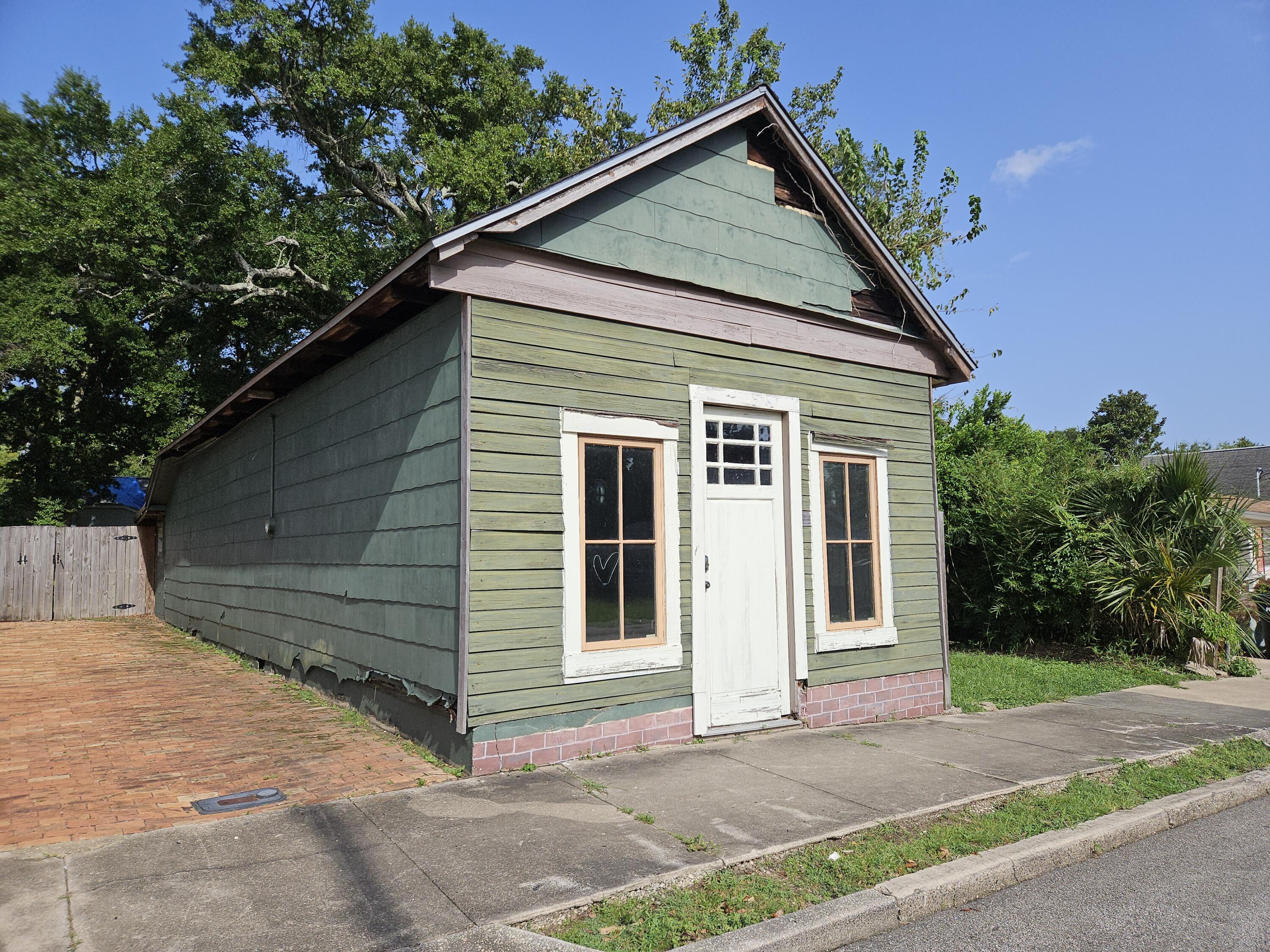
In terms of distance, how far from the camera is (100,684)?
32.4 feet

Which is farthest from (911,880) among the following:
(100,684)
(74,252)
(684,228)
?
(74,252)

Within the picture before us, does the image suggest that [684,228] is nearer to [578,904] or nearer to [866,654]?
[866,654]

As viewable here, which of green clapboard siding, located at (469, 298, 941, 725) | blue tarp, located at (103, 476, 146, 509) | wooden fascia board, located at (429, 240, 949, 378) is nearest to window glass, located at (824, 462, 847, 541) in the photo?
green clapboard siding, located at (469, 298, 941, 725)

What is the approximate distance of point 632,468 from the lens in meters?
6.72

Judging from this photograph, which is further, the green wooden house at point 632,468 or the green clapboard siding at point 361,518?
the green clapboard siding at point 361,518

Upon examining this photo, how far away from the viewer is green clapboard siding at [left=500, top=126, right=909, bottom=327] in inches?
265

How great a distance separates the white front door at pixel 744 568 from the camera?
7102 mm

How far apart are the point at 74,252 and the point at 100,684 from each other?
1477 centimetres

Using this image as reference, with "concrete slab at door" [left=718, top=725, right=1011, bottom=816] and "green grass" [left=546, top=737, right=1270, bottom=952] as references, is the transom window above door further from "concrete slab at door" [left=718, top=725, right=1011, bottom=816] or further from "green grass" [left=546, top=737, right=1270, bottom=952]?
"green grass" [left=546, top=737, right=1270, bottom=952]

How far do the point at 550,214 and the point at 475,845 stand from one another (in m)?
4.49

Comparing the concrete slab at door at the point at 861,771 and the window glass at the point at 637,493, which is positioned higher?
the window glass at the point at 637,493

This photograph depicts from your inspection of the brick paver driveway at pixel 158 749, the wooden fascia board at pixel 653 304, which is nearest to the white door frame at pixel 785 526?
the wooden fascia board at pixel 653 304

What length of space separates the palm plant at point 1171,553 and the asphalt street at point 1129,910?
7.51 m

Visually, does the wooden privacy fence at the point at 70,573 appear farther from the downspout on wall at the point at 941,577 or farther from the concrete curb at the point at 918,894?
the concrete curb at the point at 918,894
